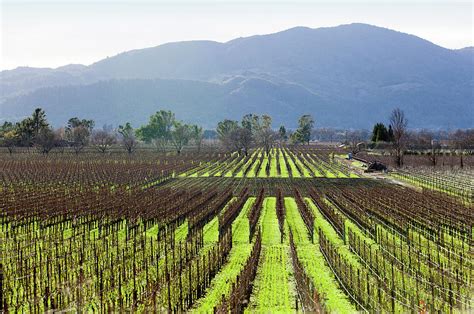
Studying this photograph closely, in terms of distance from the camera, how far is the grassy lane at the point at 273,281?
1464 centimetres

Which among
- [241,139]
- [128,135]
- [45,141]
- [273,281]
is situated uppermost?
[128,135]

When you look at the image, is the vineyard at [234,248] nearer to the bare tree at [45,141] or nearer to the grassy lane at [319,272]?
the grassy lane at [319,272]

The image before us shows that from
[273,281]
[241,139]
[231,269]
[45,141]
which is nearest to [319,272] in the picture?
[273,281]

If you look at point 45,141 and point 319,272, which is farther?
point 45,141

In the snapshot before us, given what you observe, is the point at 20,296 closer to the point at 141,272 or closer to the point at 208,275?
the point at 141,272

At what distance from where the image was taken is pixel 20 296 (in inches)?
595

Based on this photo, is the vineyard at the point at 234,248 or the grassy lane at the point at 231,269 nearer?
the vineyard at the point at 234,248

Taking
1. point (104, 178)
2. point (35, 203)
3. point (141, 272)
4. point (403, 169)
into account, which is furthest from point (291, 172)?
point (141, 272)

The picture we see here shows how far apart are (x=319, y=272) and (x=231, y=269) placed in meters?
3.32

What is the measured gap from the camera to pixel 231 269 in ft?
60.3

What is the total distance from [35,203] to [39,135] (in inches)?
2558

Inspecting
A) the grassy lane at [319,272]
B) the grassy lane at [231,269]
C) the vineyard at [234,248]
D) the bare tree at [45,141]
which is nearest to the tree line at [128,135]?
the bare tree at [45,141]

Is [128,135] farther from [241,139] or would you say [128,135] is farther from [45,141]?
[241,139]

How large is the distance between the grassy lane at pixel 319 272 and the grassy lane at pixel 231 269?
8.00 ft
